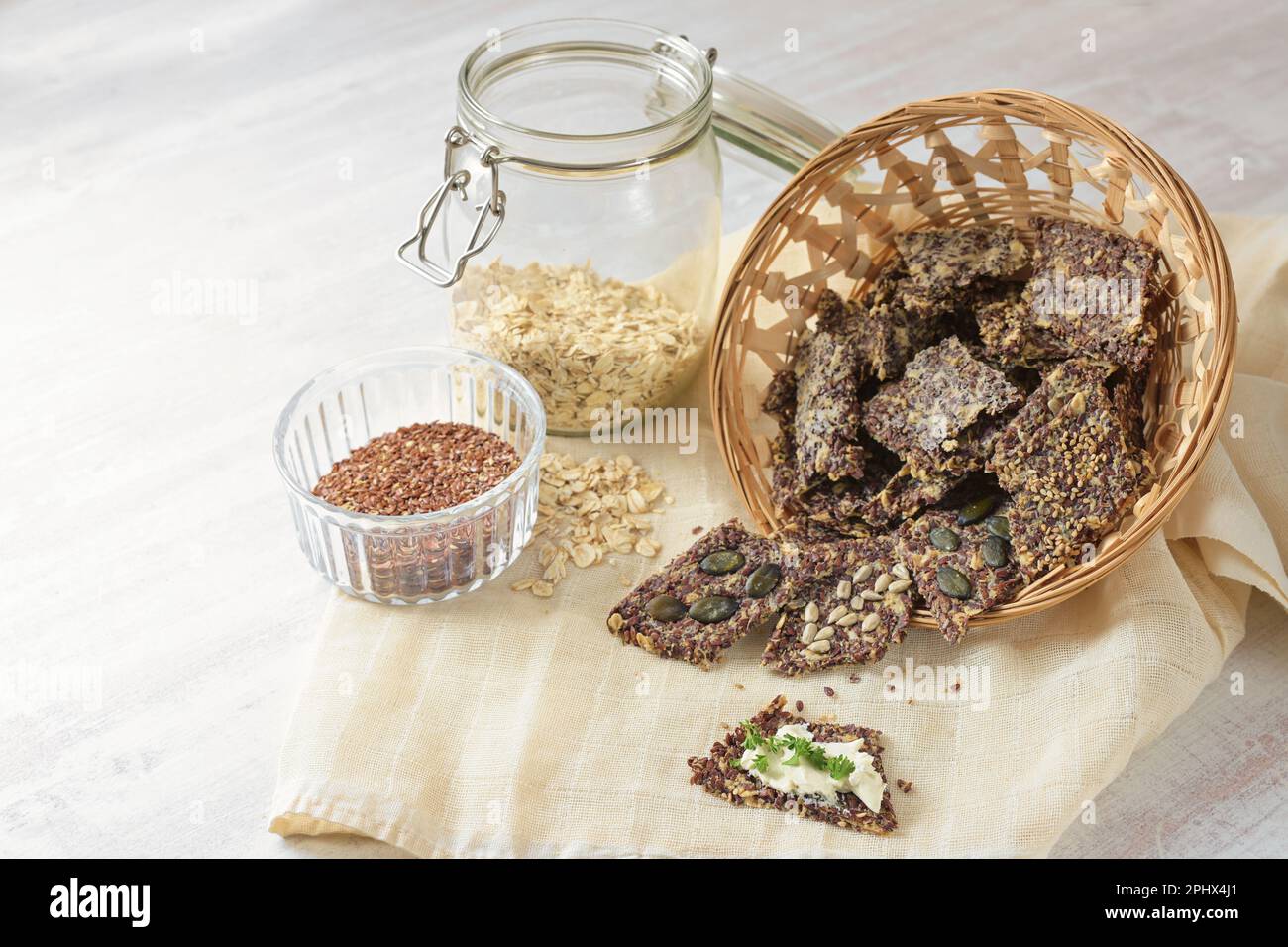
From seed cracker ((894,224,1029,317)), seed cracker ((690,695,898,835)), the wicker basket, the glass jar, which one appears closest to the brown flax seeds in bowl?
the glass jar

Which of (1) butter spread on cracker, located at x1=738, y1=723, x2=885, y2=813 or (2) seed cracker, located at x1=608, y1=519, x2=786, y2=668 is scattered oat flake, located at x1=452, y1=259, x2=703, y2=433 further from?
(1) butter spread on cracker, located at x1=738, y1=723, x2=885, y2=813

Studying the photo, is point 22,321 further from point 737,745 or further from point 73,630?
point 737,745

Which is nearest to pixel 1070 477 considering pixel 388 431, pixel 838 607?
pixel 838 607

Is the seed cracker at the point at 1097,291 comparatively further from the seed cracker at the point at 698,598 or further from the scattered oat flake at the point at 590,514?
the scattered oat flake at the point at 590,514

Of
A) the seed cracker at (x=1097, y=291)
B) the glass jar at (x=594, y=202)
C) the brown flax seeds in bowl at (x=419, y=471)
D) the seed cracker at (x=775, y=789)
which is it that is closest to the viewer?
the seed cracker at (x=775, y=789)

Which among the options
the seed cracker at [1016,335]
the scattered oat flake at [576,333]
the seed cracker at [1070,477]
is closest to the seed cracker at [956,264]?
the seed cracker at [1016,335]

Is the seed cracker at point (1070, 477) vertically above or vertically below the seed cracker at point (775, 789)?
above
